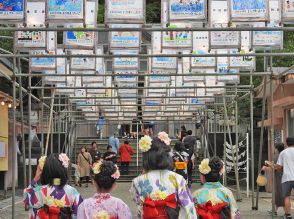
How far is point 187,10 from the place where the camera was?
10.2 m

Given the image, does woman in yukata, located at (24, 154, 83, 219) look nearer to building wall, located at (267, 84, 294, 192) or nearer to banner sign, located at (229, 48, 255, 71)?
banner sign, located at (229, 48, 255, 71)

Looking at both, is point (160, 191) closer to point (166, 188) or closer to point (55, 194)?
point (166, 188)

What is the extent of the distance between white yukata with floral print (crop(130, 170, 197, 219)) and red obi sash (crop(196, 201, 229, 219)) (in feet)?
2.69

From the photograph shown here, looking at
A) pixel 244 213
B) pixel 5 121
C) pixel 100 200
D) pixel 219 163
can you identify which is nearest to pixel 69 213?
pixel 100 200

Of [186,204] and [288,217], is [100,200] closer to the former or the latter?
[186,204]

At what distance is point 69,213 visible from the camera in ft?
25.8

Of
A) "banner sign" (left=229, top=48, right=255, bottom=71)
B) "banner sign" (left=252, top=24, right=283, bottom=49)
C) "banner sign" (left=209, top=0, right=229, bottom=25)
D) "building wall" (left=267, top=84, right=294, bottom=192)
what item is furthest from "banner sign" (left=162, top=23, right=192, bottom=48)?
"building wall" (left=267, top=84, right=294, bottom=192)

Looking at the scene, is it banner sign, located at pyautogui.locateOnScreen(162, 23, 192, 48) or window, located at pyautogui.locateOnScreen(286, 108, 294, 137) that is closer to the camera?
banner sign, located at pyautogui.locateOnScreen(162, 23, 192, 48)

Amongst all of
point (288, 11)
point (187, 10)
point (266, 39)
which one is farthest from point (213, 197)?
point (266, 39)

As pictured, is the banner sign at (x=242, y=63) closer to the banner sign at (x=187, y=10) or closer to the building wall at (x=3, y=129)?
the banner sign at (x=187, y=10)

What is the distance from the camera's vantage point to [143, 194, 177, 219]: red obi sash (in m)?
7.50

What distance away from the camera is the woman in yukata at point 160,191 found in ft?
24.6

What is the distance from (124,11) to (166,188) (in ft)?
11.1

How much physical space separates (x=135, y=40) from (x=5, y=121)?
38.1 ft
